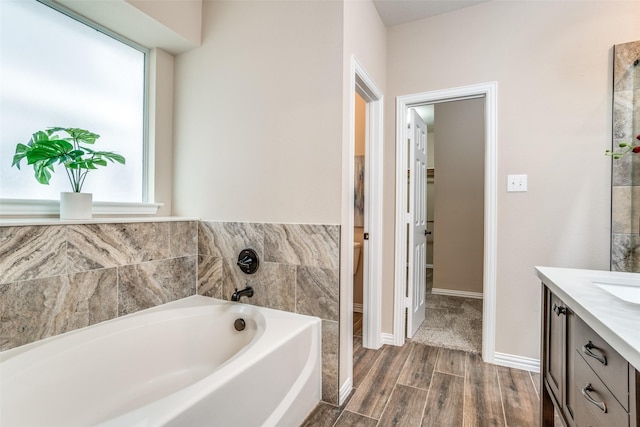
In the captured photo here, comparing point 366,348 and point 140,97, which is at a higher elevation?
point 140,97

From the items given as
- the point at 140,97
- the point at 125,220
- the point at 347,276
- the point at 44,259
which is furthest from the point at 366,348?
the point at 140,97

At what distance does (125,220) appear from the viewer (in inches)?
68.2

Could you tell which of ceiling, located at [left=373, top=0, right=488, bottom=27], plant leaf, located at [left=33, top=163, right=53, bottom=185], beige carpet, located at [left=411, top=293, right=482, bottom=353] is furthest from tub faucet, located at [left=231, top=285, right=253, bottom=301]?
ceiling, located at [left=373, top=0, right=488, bottom=27]

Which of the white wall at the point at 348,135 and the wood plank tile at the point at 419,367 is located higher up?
the white wall at the point at 348,135

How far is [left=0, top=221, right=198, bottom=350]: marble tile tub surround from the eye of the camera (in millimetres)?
1335

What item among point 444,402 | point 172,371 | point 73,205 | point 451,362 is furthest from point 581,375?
point 73,205

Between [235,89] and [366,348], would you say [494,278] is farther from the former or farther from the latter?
[235,89]

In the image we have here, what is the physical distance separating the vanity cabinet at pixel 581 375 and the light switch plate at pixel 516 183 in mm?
929

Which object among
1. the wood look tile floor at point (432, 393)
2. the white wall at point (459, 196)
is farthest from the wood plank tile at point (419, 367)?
the white wall at point (459, 196)

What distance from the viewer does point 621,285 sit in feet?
3.94

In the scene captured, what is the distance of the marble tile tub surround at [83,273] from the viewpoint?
1.33 m

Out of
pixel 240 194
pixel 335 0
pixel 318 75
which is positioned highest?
pixel 335 0

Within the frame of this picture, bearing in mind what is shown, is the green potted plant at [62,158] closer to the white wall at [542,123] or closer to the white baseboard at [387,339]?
the white baseboard at [387,339]

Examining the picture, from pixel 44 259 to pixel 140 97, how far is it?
1.32m
